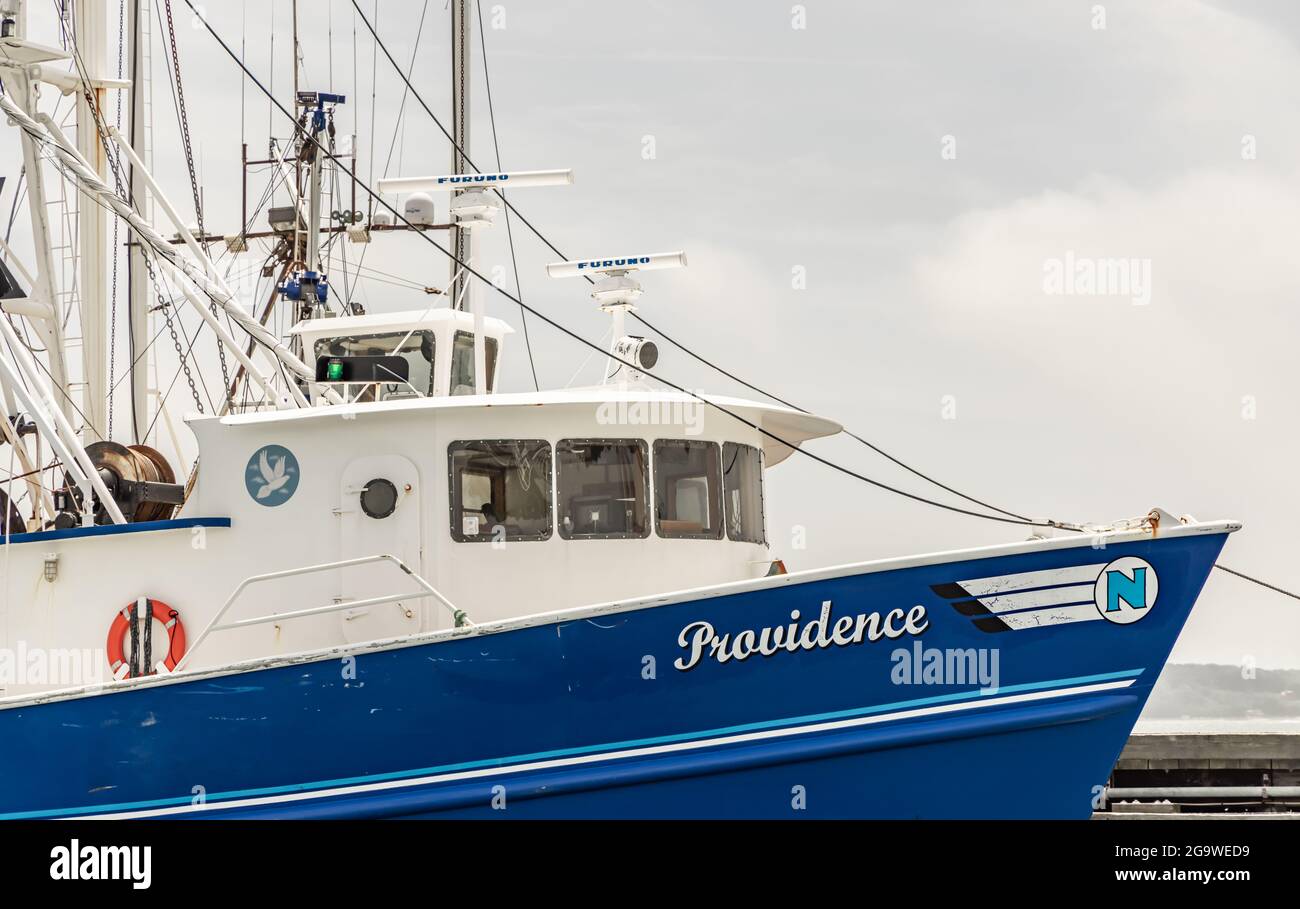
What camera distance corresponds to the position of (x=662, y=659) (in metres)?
8.94

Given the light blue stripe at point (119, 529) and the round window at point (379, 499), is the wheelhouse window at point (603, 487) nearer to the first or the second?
the round window at point (379, 499)

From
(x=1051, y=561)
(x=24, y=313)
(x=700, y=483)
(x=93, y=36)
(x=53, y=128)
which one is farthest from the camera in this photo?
(x=93, y=36)

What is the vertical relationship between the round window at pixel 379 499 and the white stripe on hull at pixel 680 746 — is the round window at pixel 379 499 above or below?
above

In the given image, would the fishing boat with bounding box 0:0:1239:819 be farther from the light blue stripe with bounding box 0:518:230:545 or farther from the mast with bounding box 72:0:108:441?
the mast with bounding box 72:0:108:441

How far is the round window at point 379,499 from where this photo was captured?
10047 millimetres

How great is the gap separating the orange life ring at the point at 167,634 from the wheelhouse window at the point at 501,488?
2.05 meters

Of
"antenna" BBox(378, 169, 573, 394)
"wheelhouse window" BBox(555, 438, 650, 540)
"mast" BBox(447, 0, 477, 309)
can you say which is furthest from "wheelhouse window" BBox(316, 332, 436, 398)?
"mast" BBox(447, 0, 477, 309)

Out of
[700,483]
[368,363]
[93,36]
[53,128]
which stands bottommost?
[700,483]

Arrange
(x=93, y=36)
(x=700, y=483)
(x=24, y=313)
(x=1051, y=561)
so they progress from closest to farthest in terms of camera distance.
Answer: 1. (x=1051, y=561)
2. (x=700, y=483)
3. (x=24, y=313)
4. (x=93, y=36)

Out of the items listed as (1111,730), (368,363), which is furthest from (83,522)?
(1111,730)

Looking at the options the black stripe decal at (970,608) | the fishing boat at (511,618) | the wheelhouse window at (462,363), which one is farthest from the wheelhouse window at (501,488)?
the black stripe decal at (970,608)
